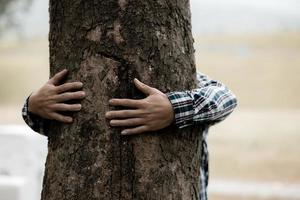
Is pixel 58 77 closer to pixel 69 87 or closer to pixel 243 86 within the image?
pixel 69 87

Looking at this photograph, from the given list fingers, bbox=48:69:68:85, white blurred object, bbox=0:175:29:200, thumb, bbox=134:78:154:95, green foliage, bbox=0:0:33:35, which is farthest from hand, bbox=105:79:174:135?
green foliage, bbox=0:0:33:35

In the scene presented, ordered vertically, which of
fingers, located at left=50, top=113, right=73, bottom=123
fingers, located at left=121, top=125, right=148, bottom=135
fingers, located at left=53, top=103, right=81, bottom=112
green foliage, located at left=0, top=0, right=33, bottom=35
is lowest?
fingers, located at left=121, top=125, right=148, bottom=135

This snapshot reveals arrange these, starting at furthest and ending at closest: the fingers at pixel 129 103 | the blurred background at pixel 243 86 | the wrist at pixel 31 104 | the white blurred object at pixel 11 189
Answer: the blurred background at pixel 243 86 → the white blurred object at pixel 11 189 → the wrist at pixel 31 104 → the fingers at pixel 129 103

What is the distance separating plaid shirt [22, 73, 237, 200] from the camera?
4.42ft

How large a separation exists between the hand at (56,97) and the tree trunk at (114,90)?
0.07 ft

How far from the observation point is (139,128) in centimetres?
131

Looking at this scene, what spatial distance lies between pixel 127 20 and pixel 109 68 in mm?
125

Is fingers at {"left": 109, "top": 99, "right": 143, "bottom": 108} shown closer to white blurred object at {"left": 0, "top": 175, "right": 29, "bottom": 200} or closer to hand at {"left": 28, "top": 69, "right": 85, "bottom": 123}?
hand at {"left": 28, "top": 69, "right": 85, "bottom": 123}

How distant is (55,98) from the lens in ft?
4.46

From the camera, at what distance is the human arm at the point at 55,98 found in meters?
1.34

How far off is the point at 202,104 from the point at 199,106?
0.05ft

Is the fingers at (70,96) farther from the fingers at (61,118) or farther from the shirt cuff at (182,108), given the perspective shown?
the shirt cuff at (182,108)

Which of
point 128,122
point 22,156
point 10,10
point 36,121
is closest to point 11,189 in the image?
point 22,156

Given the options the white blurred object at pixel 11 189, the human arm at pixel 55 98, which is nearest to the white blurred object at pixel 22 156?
the white blurred object at pixel 11 189
